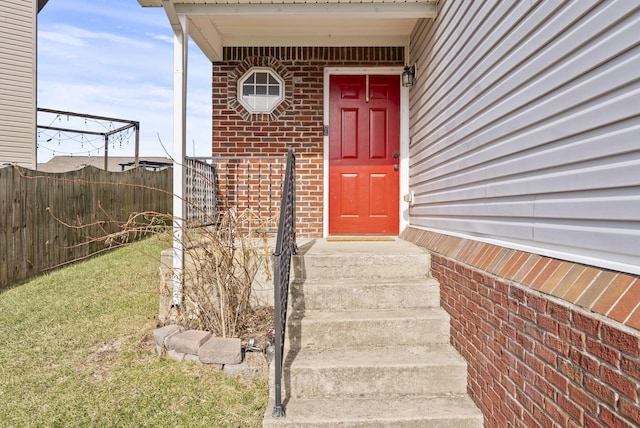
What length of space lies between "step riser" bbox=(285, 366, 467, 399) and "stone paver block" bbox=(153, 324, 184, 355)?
142 cm

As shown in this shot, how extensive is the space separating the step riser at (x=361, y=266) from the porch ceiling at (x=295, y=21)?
2.26m

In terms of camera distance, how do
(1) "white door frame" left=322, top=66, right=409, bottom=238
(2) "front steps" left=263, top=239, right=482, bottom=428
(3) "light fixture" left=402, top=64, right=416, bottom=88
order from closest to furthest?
(2) "front steps" left=263, top=239, right=482, bottom=428, (3) "light fixture" left=402, top=64, right=416, bottom=88, (1) "white door frame" left=322, top=66, right=409, bottom=238

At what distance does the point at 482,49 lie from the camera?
8.41ft

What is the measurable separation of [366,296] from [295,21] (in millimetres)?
3075

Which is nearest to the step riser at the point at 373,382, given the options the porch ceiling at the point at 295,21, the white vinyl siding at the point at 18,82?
the porch ceiling at the point at 295,21

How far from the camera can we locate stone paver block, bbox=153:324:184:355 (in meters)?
3.43

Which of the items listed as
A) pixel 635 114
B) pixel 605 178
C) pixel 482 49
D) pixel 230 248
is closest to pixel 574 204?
Result: pixel 605 178

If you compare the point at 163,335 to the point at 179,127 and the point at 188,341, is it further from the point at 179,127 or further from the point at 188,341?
the point at 179,127

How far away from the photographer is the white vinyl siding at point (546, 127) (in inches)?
55.6

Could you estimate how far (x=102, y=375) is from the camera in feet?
10.4

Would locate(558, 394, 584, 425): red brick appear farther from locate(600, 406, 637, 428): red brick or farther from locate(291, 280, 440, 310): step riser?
locate(291, 280, 440, 310): step riser

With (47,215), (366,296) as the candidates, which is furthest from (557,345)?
(47,215)

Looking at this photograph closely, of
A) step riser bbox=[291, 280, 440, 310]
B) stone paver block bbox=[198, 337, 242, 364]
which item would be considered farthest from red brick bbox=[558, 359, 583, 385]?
stone paver block bbox=[198, 337, 242, 364]

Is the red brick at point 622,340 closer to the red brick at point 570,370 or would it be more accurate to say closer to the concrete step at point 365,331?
the red brick at point 570,370
